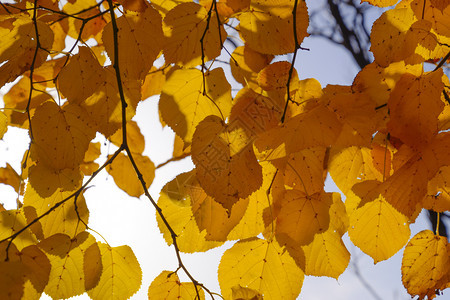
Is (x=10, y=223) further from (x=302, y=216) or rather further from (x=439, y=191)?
(x=439, y=191)

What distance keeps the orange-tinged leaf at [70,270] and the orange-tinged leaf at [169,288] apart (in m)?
0.15

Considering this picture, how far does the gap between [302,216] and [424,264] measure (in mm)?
333

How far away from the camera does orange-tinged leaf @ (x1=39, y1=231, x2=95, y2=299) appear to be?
0.91 metres

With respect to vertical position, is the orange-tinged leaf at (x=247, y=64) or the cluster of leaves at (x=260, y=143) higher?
the orange-tinged leaf at (x=247, y=64)

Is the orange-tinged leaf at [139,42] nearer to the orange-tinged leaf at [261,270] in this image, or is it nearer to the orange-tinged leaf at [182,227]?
the orange-tinged leaf at [182,227]

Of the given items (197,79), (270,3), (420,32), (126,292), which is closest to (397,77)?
(420,32)

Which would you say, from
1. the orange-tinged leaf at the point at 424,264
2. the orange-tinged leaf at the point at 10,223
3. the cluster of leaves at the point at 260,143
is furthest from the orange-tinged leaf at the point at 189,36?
the orange-tinged leaf at the point at 424,264

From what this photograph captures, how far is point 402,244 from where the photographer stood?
925mm

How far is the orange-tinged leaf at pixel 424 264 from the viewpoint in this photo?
982 millimetres

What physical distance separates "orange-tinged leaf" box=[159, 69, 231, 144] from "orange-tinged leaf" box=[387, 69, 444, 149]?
34cm

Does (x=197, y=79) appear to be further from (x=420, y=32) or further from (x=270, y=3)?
(x=420, y=32)

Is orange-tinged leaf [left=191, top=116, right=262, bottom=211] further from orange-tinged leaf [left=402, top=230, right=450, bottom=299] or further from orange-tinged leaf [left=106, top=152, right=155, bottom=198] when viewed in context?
orange-tinged leaf [left=106, top=152, right=155, bottom=198]

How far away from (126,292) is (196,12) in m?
0.61

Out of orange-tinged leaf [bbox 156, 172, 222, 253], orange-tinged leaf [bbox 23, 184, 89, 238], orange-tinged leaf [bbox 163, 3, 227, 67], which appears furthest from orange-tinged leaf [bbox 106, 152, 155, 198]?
orange-tinged leaf [bbox 163, 3, 227, 67]
